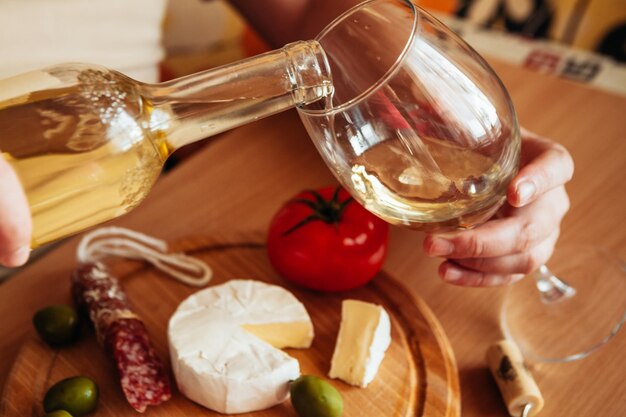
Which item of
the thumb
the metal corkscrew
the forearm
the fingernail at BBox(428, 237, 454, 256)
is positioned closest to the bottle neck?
the thumb

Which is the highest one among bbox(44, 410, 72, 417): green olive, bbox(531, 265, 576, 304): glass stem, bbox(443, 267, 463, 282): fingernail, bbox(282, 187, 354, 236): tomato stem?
bbox(282, 187, 354, 236): tomato stem

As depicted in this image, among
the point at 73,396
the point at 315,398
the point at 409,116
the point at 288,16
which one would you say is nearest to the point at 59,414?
Answer: the point at 73,396

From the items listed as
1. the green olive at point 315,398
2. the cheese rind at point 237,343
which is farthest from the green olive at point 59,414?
the green olive at point 315,398

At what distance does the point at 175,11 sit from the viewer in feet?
6.77

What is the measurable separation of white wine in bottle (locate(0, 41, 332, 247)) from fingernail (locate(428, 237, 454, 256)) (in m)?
0.26

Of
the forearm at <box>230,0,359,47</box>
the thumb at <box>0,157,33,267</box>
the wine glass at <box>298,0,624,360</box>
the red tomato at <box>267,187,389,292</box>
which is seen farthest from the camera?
the forearm at <box>230,0,359,47</box>

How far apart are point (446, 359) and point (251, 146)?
1.89ft

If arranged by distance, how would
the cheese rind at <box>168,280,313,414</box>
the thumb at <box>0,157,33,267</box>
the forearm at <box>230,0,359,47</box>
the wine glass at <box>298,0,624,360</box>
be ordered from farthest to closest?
the forearm at <box>230,0,359,47</box> → the cheese rind at <box>168,280,313,414</box> → the wine glass at <box>298,0,624,360</box> → the thumb at <box>0,157,33,267</box>

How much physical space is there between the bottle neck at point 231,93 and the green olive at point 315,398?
32 centimetres

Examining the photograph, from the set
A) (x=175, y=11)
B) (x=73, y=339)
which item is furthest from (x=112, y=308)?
(x=175, y=11)

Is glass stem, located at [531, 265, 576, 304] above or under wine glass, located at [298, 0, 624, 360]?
under

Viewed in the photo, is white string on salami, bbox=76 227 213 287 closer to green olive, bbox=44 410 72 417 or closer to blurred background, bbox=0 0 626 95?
green olive, bbox=44 410 72 417

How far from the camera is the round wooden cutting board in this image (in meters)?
0.83

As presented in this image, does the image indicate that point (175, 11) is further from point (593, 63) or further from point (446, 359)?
point (446, 359)
